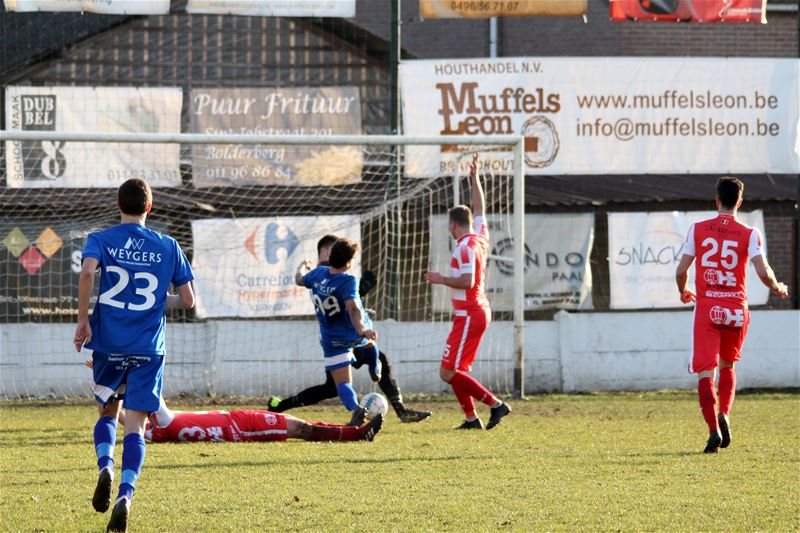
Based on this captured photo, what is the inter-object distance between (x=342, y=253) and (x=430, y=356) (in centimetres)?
464

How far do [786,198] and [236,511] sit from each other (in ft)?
36.4

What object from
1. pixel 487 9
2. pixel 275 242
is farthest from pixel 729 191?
pixel 275 242

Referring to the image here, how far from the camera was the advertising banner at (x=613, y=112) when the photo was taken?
47.9 feet

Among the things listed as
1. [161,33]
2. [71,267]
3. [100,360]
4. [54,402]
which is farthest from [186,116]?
[100,360]

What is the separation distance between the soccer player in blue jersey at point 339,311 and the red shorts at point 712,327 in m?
2.44

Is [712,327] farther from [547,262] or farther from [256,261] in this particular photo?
[256,261]

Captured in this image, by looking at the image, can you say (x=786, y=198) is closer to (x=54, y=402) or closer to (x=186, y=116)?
(x=186, y=116)

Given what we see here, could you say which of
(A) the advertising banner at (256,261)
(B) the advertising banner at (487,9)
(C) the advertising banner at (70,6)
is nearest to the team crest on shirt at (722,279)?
(A) the advertising banner at (256,261)

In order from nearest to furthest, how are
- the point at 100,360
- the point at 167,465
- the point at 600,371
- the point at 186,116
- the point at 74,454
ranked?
the point at 100,360 → the point at 167,465 → the point at 74,454 → the point at 600,371 → the point at 186,116

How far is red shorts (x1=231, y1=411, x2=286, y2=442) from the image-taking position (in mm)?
9055

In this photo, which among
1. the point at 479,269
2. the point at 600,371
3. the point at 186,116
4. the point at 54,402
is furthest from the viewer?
the point at 186,116

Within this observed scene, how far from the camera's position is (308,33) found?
55.9 feet

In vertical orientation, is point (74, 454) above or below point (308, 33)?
below

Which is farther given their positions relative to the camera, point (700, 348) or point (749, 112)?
point (749, 112)
